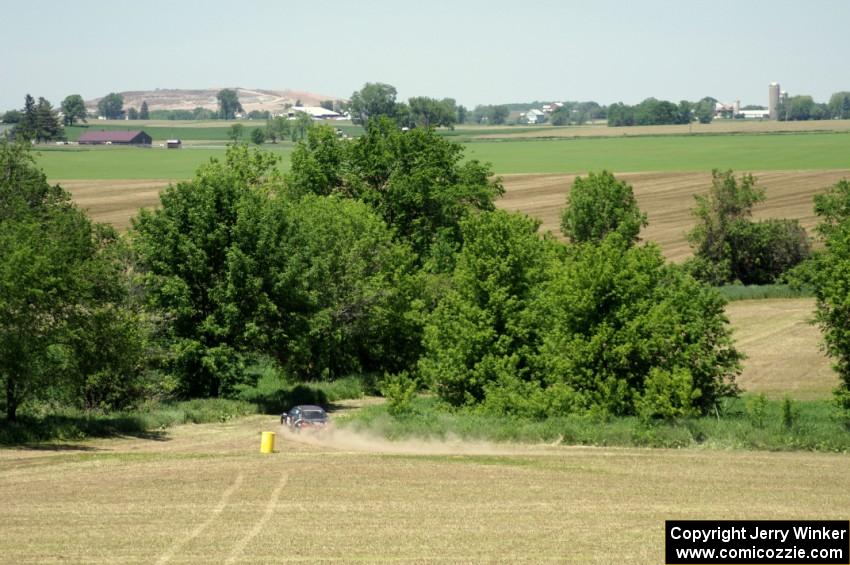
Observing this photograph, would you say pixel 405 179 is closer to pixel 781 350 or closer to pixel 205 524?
pixel 781 350

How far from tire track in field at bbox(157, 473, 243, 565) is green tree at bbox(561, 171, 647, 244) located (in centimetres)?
6691

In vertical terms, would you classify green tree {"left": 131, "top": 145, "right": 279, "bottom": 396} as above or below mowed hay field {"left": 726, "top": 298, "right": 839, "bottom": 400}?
above

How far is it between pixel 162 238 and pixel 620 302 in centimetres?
1961

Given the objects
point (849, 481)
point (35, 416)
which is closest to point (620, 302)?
point (849, 481)

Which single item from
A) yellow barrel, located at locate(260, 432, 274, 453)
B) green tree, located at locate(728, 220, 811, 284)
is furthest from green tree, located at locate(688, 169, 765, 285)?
yellow barrel, located at locate(260, 432, 274, 453)

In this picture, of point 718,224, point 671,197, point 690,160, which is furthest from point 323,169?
point 690,160

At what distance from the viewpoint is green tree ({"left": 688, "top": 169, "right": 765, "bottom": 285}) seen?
302ft

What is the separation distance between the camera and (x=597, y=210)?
3875 inches

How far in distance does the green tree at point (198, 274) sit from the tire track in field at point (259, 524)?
1910cm

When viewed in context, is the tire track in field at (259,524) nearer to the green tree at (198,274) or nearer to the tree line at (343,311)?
the tree line at (343,311)

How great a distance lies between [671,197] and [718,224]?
1521 inches

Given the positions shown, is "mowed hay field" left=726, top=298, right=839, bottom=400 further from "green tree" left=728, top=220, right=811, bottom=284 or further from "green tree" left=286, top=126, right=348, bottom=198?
"green tree" left=286, top=126, right=348, bottom=198

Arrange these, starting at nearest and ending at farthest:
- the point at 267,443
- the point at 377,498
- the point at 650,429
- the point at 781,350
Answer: the point at 377,498 → the point at 267,443 → the point at 650,429 → the point at 781,350

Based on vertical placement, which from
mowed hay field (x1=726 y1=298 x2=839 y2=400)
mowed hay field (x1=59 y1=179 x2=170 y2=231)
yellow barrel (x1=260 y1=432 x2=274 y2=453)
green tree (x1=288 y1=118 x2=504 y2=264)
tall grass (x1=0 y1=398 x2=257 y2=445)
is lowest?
mowed hay field (x1=726 y1=298 x2=839 y2=400)
